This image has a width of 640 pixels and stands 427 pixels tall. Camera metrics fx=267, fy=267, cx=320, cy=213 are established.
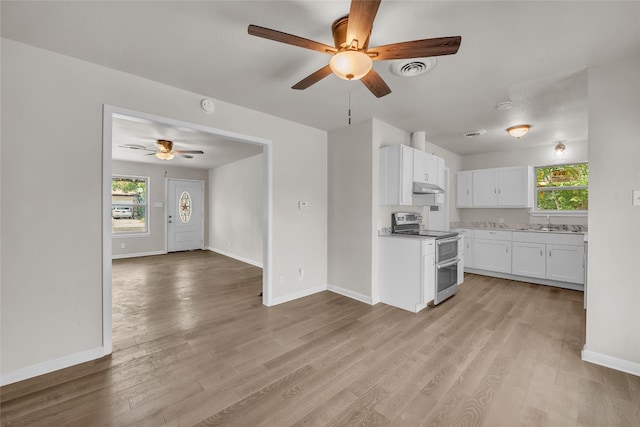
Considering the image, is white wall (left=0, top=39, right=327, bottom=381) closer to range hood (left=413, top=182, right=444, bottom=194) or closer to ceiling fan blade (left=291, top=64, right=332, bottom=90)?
ceiling fan blade (left=291, top=64, right=332, bottom=90)

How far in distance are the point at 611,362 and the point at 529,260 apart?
107 inches

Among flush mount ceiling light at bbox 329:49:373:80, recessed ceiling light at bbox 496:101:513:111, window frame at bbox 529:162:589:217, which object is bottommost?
window frame at bbox 529:162:589:217

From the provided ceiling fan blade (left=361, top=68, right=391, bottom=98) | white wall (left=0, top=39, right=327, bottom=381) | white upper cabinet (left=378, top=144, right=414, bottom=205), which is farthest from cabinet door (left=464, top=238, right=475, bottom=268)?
white wall (left=0, top=39, right=327, bottom=381)

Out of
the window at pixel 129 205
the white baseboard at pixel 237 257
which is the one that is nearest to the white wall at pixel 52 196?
the white baseboard at pixel 237 257

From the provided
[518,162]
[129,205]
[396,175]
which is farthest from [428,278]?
[129,205]

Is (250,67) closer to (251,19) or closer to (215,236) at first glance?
(251,19)

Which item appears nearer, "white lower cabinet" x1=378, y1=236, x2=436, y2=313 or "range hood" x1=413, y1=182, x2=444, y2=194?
"white lower cabinet" x1=378, y1=236, x2=436, y2=313

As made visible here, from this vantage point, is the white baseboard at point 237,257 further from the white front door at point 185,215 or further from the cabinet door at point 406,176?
the cabinet door at point 406,176

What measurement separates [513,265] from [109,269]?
5.84m

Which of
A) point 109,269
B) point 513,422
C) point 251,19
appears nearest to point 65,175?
point 109,269

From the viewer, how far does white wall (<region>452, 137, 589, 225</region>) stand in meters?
4.73

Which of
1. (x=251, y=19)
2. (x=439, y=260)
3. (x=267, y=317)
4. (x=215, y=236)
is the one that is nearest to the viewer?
(x=251, y=19)

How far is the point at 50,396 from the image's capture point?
1853 mm

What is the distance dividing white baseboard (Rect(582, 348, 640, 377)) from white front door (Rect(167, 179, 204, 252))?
845 cm
